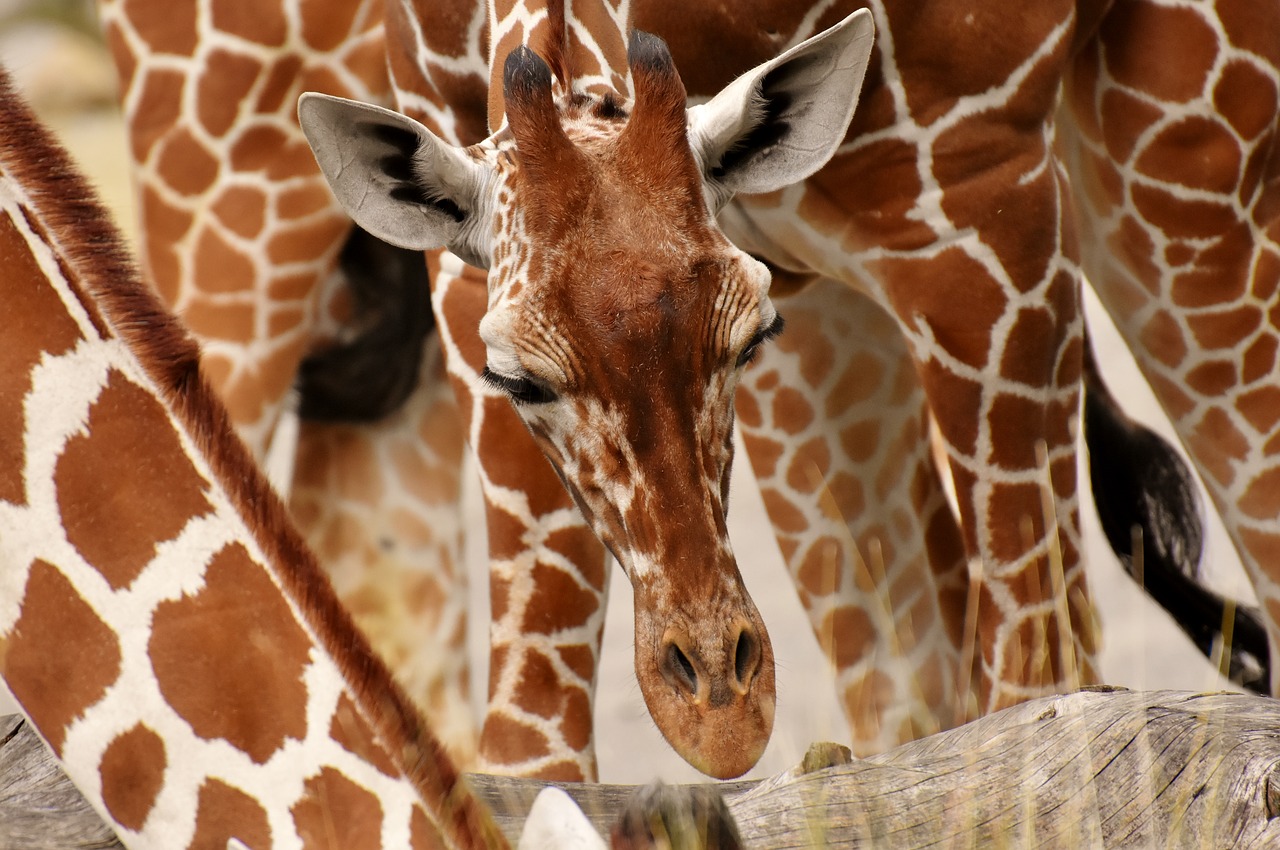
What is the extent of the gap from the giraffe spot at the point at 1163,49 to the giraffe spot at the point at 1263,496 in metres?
0.84

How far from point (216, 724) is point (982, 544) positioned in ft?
6.31

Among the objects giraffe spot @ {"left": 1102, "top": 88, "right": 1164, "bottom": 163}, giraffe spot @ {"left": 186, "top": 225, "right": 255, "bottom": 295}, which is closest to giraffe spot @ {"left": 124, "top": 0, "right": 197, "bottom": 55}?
giraffe spot @ {"left": 186, "top": 225, "right": 255, "bottom": 295}

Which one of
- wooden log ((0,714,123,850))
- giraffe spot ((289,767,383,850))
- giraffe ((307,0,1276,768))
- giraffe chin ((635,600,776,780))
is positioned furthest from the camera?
giraffe ((307,0,1276,768))

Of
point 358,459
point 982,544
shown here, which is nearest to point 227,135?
point 358,459

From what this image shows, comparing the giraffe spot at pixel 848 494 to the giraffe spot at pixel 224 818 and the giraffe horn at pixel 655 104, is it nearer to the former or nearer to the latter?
the giraffe horn at pixel 655 104

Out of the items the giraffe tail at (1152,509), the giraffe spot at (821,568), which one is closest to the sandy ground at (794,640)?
the giraffe tail at (1152,509)

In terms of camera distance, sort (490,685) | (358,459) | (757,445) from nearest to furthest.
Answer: (490,685)
(757,445)
(358,459)

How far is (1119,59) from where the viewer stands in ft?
11.5

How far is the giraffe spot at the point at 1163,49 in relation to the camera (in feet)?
11.1

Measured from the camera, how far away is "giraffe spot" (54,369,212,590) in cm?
184

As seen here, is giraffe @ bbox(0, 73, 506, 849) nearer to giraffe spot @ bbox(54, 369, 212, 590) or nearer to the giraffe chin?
giraffe spot @ bbox(54, 369, 212, 590)

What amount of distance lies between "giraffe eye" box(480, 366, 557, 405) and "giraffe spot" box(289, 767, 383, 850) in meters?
0.79

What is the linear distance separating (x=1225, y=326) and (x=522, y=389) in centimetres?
181

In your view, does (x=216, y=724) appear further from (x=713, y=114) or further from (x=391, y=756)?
(x=713, y=114)
